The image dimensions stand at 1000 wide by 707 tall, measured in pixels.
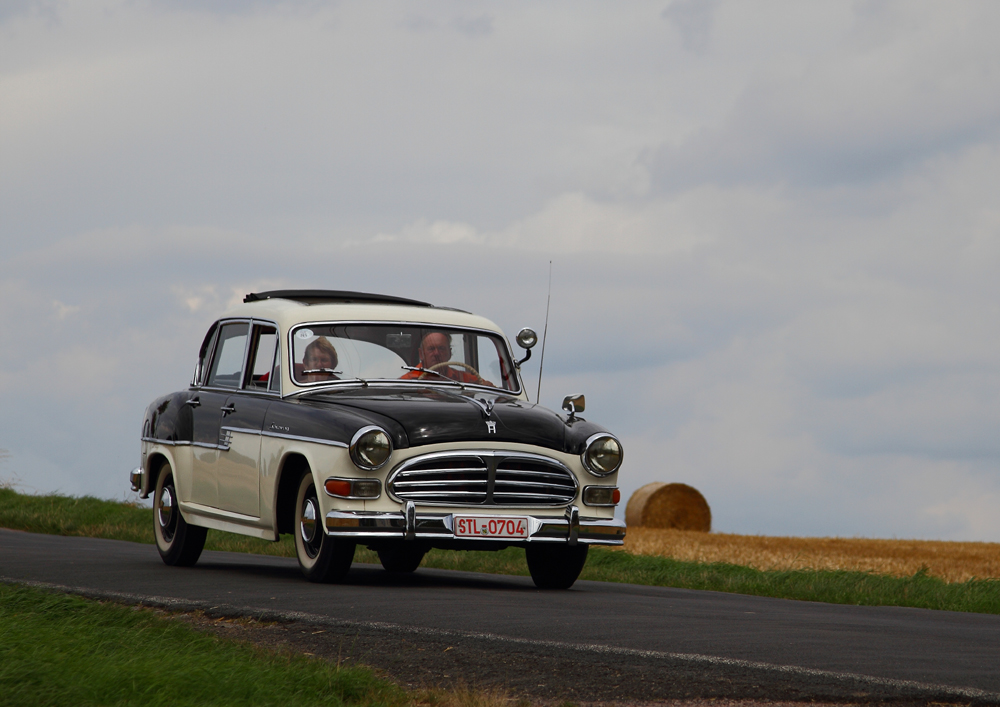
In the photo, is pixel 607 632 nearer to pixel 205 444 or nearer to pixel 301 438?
pixel 301 438

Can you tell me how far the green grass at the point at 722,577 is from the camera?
1259 centimetres

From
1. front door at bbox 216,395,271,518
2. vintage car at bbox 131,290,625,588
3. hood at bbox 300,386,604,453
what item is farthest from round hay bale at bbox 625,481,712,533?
hood at bbox 300,386,604,453

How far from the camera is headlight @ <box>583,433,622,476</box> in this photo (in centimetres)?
1041

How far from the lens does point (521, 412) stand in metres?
10.3

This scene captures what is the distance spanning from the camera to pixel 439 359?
453 inches

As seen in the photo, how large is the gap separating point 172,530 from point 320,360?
8.31ft

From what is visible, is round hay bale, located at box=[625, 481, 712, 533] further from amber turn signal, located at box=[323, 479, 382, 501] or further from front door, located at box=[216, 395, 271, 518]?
amber turn signal, located at box=[323, 479, 382, 501]

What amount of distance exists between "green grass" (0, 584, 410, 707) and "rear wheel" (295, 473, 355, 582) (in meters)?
3.10

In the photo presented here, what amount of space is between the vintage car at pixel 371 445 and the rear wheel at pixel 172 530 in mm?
16

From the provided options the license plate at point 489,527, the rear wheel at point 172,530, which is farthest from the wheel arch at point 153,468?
the license plate at point 489,527

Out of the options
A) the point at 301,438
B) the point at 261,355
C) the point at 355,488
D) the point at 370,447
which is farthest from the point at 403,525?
the point at 261,355

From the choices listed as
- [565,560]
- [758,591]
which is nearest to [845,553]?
[758,591]

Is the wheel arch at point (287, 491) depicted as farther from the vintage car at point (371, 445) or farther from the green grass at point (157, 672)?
the green grass at point (157, 672)

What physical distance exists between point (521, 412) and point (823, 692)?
470 cm
